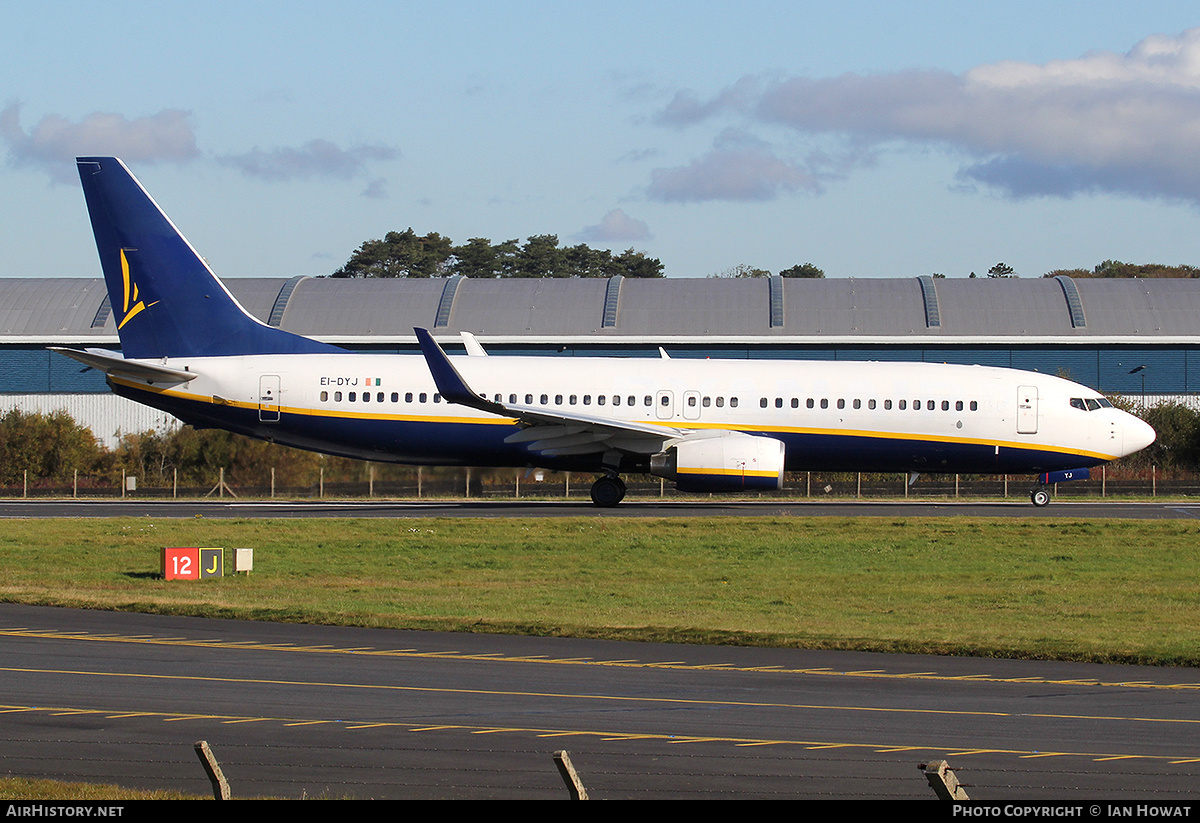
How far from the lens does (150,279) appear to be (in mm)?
38031

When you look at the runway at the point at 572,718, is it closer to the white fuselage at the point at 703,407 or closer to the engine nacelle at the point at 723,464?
the engine nacelle at the point at 723,464

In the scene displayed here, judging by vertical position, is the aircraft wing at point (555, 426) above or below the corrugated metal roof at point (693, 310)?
below

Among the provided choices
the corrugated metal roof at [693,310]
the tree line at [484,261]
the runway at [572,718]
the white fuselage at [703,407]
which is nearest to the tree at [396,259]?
the tree line at [484,261]

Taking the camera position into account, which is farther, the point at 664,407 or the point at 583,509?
the point at 583,509

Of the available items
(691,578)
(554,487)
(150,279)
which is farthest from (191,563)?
(554,487)

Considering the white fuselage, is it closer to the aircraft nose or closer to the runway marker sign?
the aircraft nose

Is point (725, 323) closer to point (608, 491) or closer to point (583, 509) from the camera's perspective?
point (608, 491)

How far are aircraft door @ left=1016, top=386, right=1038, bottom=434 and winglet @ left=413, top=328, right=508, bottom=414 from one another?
1445 cm

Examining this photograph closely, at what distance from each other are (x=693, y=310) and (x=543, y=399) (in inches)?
1188

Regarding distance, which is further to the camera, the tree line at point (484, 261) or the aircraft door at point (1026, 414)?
the tree line at point (484, 261)

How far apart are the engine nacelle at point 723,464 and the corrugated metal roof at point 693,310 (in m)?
29.7

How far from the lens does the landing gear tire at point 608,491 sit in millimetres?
37781

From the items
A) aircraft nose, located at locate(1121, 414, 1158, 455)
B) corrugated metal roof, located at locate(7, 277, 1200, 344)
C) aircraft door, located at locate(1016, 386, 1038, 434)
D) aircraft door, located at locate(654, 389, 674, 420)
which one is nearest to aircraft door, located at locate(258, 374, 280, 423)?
aircraft door, located at locate(654, 389, 674, 420)

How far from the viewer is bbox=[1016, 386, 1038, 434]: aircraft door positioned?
37.4 m
